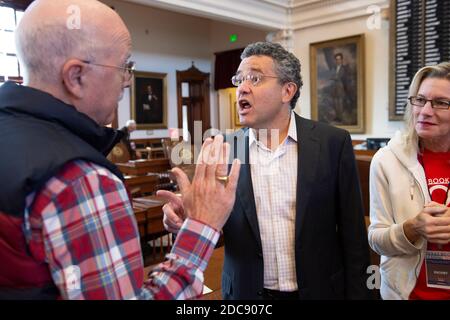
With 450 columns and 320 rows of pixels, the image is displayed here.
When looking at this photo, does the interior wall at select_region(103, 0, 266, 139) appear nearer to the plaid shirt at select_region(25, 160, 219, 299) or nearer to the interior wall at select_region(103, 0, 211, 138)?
the interior wall at select_region(103, 0, 211, 138)

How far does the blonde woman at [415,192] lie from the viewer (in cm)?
164

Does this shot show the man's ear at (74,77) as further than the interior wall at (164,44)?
No

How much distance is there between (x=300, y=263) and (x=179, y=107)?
11.5 m

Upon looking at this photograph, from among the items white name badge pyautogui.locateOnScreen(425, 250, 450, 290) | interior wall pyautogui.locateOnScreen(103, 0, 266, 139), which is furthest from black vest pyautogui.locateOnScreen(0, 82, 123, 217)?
interior wall pyautogui.locateOnScreen(103, 0, 266, 139)

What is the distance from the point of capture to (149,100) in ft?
38.6

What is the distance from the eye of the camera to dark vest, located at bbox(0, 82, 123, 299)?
78 centimetres

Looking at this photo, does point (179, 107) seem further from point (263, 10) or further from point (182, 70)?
point (263, 10)

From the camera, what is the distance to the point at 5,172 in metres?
0.78

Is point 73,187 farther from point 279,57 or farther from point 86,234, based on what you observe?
point 279,57

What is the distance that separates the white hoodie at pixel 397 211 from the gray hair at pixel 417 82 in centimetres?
4

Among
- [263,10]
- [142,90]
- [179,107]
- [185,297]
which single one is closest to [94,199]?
[185,297]

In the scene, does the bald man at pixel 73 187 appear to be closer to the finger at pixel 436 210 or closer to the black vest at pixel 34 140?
the black vest at pixel 34 140

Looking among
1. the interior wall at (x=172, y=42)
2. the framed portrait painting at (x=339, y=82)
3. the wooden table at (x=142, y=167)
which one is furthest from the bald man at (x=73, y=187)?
the interior wall at (x=172, y=42)

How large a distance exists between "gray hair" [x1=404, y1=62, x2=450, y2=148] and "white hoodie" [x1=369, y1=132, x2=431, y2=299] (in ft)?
0.13
